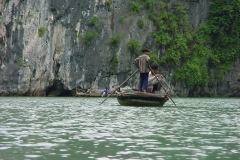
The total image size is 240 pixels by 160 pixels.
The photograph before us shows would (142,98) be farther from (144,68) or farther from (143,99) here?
(144,68)

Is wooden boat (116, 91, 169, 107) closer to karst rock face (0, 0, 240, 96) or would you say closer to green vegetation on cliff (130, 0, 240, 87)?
karst rock face (0, 0, 240, 96)

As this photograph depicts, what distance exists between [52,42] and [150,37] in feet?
26.3

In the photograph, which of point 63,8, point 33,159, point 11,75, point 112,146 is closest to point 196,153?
point 112,146

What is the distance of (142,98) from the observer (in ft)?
61.8

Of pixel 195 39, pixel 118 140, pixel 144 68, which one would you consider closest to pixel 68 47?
pixel 195 39

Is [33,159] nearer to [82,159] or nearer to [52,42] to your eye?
[82,159]

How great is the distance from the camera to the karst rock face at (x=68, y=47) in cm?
3672

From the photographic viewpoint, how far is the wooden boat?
18.7m

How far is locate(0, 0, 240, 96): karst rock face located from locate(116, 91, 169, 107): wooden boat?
18479 mm

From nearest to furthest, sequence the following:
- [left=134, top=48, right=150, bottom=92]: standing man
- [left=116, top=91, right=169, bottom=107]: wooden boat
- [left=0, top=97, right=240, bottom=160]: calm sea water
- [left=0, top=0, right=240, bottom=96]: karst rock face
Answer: [left=0, top=97, right=240, bottom=160]: calm sea water
[left=116, top=91, right=169, bottom=107]: wooden boat
[left=134, top=48, right=150, bottom=92]: standing man
[left=0, top=0, right=240, bottom=96]: karst rock face

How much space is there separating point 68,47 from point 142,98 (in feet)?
67.0

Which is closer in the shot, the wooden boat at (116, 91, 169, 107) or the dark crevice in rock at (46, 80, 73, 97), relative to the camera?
the wooden boat at (116, 91, 169, 107)

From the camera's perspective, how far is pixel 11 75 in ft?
119

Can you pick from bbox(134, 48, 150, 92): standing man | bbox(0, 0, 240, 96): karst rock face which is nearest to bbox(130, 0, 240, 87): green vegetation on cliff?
bbox(0, 0, 240, 96): karst rock face
